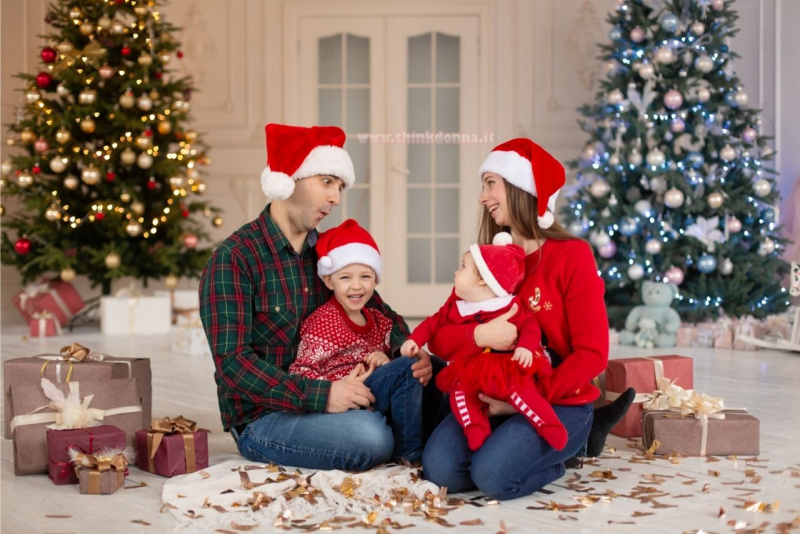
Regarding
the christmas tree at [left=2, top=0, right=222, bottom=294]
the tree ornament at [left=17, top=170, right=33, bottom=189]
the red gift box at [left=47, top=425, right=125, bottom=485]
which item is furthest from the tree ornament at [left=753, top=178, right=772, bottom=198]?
the tree ornament at [left=17, top=170, right=33, bottom=189]

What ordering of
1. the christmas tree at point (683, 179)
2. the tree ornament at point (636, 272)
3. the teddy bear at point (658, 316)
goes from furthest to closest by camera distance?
1. the christmas tree at point (683, 179)
2. the tree ornament at point (636, 272)
3. the teddy bear at point (658, 316)

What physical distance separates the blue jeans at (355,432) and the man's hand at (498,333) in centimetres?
26

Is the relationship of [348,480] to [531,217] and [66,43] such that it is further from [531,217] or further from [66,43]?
[66,43]

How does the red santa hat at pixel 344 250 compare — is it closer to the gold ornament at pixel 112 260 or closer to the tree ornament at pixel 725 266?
the tree ornament at pixel 725 266

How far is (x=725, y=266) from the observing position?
6.02 metres

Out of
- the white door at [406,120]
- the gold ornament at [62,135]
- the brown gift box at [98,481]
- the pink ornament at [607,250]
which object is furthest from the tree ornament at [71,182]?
the brown gift box at [98,481]

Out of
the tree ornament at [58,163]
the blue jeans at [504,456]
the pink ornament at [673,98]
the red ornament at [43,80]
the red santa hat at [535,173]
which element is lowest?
the blue jeans at [504,456]

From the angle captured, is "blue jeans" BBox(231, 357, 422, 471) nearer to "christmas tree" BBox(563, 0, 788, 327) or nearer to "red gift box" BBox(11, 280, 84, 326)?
"christmas tree" BBox(563, 0, 788, 327)

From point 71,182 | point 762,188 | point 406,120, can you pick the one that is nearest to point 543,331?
point 762,188

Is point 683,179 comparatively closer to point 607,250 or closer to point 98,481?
point 607,250

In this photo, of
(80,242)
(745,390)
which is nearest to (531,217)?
(745,390)

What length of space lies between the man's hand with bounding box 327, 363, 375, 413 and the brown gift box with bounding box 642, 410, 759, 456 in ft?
Answer: 3.18

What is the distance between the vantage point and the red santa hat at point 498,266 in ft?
8.36

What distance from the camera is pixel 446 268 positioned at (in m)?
7.62
